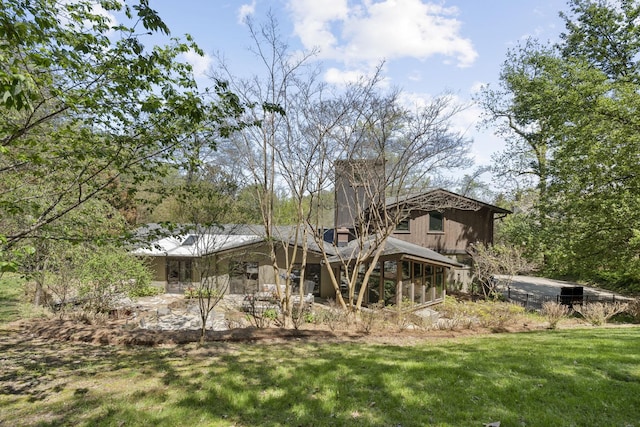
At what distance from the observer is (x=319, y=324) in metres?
10.6

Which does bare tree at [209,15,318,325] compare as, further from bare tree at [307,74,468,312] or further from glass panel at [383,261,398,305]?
glass panel at [383,261,398,305]

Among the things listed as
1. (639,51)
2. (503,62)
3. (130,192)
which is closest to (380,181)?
(130,192)

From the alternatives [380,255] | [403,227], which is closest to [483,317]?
[380,255]

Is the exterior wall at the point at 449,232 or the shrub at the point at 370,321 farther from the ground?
the exterior wall at the point at 449,232

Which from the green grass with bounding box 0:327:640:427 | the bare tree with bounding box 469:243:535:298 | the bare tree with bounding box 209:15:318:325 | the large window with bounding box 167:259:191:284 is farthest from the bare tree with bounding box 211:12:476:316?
the large window with bounding box 167:259:191:284

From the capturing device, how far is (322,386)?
5.10 meters

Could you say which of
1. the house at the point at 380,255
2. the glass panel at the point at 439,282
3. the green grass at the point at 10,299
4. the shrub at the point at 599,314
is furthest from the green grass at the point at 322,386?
the glass panel at the point at 439,282

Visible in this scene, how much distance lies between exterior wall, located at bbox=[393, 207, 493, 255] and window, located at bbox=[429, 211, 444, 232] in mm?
180

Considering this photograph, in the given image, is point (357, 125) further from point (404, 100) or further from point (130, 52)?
A: point (130, 52)

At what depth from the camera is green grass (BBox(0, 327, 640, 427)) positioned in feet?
13.7

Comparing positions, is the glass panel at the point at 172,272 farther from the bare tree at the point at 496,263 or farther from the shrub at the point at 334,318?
the bare tree at the point at 496,263

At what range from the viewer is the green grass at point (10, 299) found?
11.1 m

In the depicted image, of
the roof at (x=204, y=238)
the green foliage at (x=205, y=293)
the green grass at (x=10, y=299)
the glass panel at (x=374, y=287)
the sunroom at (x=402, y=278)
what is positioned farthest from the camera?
the glass panel at (x=374, y=287)

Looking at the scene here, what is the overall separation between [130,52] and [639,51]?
2373cm
